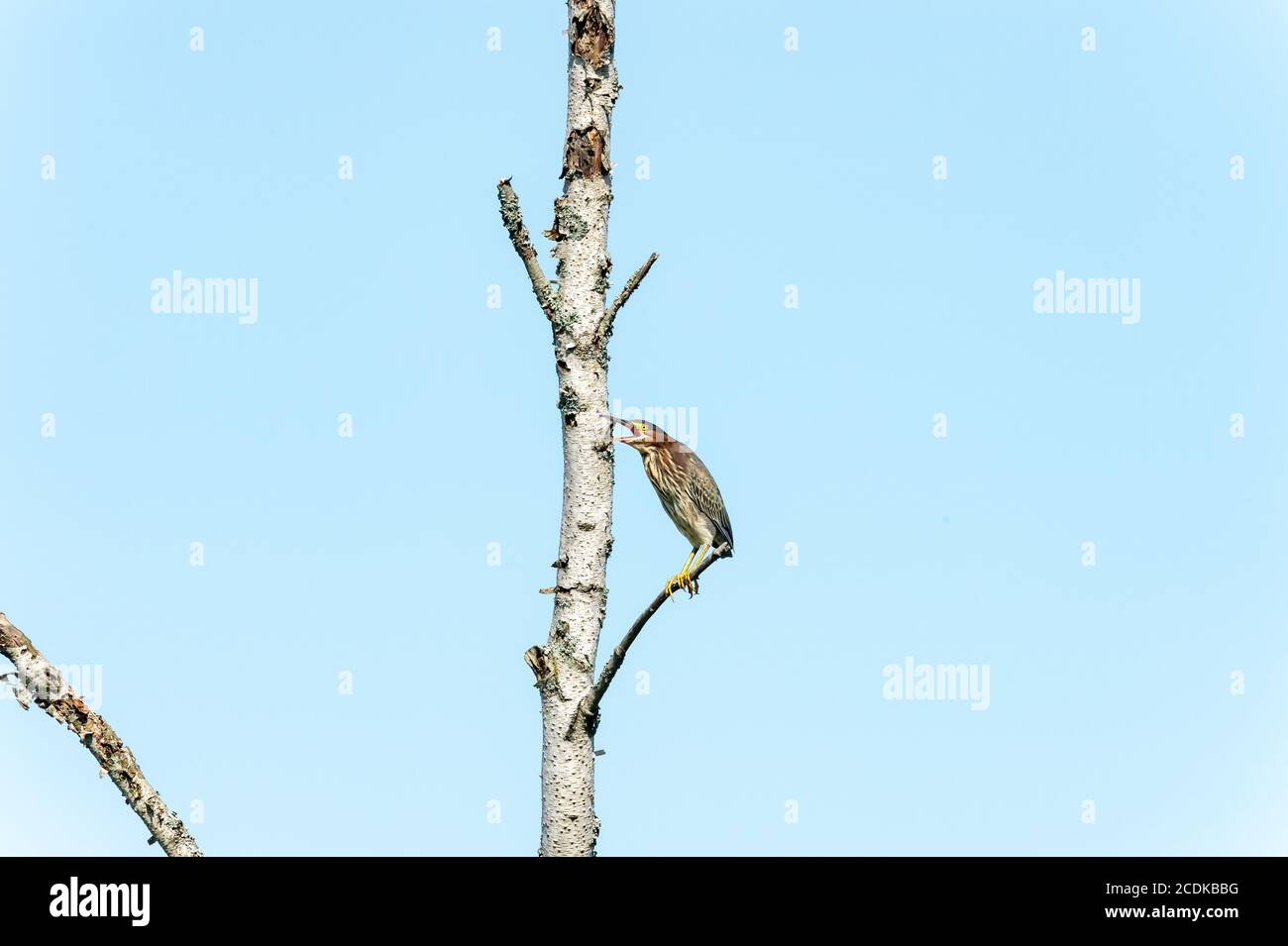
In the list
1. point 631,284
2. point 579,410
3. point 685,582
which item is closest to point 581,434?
point 579,410

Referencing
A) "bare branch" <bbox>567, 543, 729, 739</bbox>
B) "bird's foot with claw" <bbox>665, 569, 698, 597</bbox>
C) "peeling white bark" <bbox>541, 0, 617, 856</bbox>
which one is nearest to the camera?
"bare branch" <bbox>567, 543, 729, 739</bbox>

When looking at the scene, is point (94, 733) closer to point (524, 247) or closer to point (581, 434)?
point (581, 434)

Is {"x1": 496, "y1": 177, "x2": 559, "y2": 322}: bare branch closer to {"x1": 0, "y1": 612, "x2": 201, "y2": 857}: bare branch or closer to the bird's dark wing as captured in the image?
{"x1": 0, "y1": 612, "x2": 201, "y2": 857}: bare branch

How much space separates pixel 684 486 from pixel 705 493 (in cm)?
21

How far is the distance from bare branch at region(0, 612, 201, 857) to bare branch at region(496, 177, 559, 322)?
9.44 ft

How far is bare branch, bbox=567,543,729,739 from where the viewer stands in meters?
5.90

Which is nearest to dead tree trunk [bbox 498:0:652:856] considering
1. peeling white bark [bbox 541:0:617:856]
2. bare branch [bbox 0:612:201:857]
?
peeling white bark [bbox 541:0:617:856]

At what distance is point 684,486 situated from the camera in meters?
9.66

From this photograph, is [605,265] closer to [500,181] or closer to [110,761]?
[500,181]

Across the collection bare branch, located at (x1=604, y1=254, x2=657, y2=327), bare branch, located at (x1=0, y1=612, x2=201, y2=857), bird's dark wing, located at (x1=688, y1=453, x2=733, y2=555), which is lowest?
bare branch, located at (x1=0, y1=612, x2=201, y2=857)

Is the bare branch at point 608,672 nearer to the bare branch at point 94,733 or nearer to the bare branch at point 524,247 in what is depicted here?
the bare branch at point 524,247
